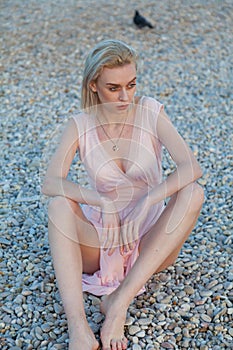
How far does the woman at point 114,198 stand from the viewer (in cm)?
261

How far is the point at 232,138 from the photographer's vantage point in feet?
15.2

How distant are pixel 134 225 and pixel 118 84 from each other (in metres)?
0.63

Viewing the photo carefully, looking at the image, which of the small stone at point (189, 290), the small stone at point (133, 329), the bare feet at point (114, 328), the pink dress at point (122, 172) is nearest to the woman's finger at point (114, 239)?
the pink dress at point (122, 172)

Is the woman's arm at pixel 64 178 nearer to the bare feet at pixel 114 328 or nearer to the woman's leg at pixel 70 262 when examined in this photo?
the woman's leg at pixel 70 262

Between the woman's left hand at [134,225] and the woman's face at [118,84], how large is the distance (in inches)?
17.8

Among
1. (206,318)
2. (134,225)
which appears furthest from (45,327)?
(206,318)

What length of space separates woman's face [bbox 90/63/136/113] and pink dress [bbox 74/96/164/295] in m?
0.16

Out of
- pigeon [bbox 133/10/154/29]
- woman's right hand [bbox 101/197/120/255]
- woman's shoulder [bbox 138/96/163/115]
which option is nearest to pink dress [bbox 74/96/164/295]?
woman's shoulder [bbox 138/96/163/115]

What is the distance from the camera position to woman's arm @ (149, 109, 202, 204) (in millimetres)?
2688

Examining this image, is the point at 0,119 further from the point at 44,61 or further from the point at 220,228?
the point at 220,228

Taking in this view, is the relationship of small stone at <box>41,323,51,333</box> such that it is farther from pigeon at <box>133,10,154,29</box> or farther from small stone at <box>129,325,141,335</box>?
pigeon at <box>133,10,154,29</box>

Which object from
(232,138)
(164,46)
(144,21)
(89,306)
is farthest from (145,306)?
(144,21)

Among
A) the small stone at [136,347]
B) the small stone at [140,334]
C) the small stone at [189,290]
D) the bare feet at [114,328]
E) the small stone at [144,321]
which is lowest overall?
the small stone at [189,290]

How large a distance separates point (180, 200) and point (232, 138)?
82.6 inches
